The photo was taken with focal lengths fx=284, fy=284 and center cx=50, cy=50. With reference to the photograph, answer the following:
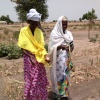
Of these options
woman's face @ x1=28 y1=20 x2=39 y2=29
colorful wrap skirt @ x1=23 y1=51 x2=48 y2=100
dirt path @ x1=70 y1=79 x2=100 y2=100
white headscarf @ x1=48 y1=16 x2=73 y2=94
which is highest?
woman's face @ x1=28 y1=20 x2=39 y2=29

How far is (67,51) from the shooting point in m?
5.14

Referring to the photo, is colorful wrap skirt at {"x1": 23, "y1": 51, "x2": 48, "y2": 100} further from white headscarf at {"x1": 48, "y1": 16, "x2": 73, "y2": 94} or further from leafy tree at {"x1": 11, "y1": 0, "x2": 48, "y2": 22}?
leafy tree at {"x1": 11, "y1": 0, "x2": 48, "y2": 22}

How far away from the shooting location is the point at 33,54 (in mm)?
4465

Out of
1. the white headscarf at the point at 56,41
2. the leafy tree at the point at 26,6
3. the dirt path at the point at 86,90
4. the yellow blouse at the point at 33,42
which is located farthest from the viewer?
the leafy tree at the point at 26,6

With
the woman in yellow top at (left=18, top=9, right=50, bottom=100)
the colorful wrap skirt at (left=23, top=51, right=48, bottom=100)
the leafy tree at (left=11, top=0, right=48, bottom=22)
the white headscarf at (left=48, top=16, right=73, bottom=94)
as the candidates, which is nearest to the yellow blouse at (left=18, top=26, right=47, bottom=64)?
the woman in yellow top at (left=18, top=9, right=50, bottom=100)

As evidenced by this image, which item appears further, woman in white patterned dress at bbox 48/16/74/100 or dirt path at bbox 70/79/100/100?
dirt path at bbox 70/79/100/100

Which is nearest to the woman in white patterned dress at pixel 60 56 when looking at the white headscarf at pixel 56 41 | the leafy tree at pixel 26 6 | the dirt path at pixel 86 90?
the white headscarf at pixel 56 41

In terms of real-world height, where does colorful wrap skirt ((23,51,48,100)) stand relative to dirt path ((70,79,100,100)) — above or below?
above

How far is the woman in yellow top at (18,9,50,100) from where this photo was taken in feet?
14.4

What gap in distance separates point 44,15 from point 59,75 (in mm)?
29904

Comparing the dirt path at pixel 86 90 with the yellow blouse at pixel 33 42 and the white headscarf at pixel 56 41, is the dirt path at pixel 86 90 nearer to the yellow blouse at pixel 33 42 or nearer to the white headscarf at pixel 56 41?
the white headscarf at pixel 56 41

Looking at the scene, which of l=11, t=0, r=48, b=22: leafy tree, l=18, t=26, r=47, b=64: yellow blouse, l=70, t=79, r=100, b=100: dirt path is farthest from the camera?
l=11, t=0, r=48, b=22: leafy tree

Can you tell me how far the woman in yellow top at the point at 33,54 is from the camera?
4.40 meters

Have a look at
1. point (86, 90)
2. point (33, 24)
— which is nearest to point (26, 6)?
point (86, 90)
